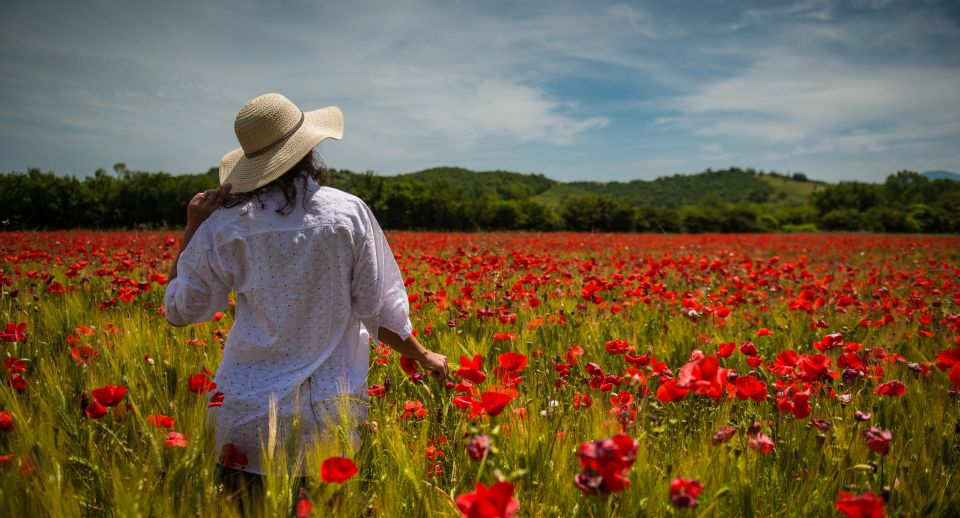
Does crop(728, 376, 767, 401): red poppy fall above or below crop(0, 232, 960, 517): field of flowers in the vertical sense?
above

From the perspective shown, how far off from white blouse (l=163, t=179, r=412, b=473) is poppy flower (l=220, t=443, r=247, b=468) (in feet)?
0.31

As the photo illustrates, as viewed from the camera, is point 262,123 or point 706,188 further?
point 706,188

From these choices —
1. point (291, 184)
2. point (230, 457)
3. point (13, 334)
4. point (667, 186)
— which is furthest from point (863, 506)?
point (667, 186)

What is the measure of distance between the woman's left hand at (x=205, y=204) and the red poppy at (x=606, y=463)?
5.59 feet

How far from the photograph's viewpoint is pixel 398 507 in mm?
1377

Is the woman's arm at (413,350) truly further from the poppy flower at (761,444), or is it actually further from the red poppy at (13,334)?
the red poppy at (13,334)

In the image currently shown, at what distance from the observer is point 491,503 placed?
0.80 m

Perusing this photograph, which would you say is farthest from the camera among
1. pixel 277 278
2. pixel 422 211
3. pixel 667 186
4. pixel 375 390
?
pixel 667 186

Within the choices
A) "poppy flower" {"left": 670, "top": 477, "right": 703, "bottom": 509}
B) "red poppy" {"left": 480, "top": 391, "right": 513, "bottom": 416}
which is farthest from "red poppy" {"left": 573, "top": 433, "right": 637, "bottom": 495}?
"red poppy" {"left": 480, "top": 391, "right": 513, "bottom": 416}

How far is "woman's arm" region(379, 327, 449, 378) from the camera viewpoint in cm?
210

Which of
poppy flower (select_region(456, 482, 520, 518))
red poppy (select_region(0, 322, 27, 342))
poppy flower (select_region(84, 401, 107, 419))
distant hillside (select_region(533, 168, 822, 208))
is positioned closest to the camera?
poppy flower (select_region(456, 482, 520, 518))

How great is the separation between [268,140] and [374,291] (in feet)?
2.41

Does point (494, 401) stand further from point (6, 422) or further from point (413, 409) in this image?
point (6, 422)

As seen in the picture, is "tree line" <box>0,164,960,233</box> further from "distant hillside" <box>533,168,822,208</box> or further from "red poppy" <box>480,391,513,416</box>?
"distant hillside" <box>533,168,822,208</box>
